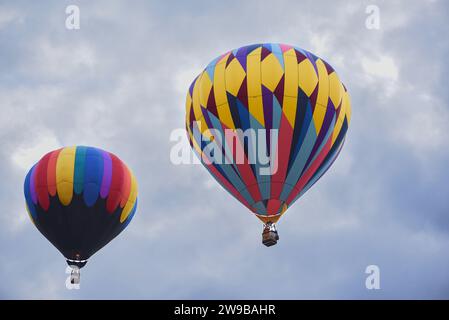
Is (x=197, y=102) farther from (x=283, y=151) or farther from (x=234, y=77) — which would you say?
(x=283, y=151)

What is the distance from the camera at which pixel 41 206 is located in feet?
105

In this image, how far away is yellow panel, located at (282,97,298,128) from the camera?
28.8 m

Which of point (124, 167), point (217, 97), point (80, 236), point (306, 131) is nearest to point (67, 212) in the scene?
point (80, 236)

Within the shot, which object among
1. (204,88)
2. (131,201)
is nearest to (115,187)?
(131,201)

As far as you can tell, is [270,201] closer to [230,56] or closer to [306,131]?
[306,131]

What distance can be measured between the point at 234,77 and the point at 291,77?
1.79 m

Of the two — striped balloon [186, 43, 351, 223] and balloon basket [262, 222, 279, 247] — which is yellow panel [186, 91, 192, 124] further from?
balloon basket [262, 222, 279, 247]

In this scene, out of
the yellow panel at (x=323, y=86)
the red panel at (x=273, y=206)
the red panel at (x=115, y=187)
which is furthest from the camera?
the red panel at (x=115, y=187)

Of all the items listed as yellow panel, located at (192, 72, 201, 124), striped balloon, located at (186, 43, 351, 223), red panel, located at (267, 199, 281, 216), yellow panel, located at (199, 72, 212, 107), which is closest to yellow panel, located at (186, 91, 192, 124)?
yellow panel, located at (192, 72, 201, 124)

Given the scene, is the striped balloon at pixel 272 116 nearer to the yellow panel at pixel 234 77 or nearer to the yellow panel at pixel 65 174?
the yellow panel at pixel 234 77

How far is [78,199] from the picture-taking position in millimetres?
31531

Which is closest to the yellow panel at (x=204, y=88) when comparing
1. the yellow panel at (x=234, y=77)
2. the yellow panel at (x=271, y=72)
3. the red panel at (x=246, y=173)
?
the yellow panel at (x=234, y=77)

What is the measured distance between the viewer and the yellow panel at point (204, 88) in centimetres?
2942

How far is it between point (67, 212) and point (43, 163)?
2384 mm
